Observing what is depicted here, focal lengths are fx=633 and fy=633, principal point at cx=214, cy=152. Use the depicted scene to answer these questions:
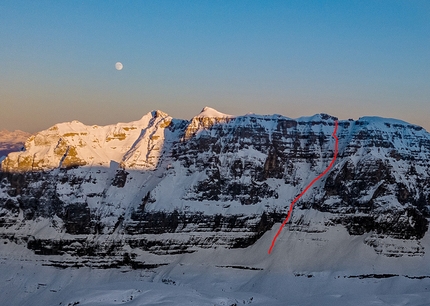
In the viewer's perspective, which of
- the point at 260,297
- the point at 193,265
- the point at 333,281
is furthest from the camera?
the point at 193,265

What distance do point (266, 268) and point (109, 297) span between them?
60.5m

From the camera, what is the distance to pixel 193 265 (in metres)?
198

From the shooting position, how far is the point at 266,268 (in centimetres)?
19550

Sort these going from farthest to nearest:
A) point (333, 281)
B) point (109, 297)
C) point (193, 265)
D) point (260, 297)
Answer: point (193, 265), point (333, 281), point (260, 297), point (109, 297)

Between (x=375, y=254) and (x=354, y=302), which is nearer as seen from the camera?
(x=354, y=302)

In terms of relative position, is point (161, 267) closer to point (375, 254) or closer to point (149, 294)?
point (149, 294)

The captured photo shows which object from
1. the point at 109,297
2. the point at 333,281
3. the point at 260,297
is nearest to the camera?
the point at 109,297

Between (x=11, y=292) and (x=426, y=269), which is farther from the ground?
(x=426, y=269)

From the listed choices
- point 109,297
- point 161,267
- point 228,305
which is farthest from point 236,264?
point 109,297

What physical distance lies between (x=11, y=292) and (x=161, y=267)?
1789 inches

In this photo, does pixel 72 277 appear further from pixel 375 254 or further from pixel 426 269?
pixel 426 269

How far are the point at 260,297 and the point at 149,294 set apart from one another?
30565 millimetres

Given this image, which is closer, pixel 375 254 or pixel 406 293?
pixel 406 293

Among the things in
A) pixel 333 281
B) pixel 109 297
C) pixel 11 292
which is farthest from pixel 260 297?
pixel 11 292
